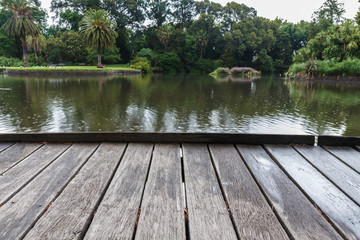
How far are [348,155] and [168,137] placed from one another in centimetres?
160

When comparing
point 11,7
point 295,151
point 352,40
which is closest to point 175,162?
point 295,151

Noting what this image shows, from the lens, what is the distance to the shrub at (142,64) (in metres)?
40.3

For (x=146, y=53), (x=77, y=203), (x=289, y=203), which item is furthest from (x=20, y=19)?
(x=289, y=203)

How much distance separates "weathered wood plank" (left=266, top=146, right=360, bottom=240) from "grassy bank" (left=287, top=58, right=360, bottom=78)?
96.7 feet

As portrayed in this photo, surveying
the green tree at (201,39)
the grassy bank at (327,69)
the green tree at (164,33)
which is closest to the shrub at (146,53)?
the green tree at (164,33)

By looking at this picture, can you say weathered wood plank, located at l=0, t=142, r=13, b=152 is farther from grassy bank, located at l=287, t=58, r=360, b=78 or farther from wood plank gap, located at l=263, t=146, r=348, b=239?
grassy bank, located at l=287, t=58, r=360, b=78

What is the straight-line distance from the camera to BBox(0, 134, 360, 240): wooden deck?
120 centimetres

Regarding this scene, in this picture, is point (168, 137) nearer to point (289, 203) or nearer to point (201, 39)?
point (289, 203)

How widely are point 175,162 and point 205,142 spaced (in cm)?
55

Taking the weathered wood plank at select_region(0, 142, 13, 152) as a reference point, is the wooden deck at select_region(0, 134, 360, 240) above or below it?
below

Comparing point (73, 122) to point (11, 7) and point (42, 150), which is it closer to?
point (42, 150)

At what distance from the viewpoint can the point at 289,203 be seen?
4.73 ft

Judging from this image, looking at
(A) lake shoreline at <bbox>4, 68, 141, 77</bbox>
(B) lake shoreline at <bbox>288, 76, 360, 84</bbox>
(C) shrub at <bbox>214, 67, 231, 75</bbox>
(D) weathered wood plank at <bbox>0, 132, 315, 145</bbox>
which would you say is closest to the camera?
(D) weathered wood plank at <bbox>0, 132, 315, 145</bbox>

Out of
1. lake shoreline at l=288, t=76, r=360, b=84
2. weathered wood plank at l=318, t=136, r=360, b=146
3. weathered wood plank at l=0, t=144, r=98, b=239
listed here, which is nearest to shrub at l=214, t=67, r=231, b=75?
lake shoreline at l=288, t=76, r=360, b=84
